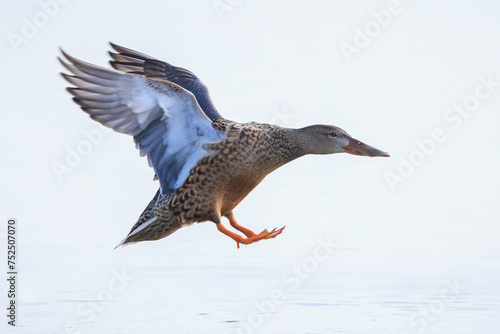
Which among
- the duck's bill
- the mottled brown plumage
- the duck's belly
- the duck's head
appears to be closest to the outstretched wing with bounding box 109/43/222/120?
the mottled brown plumage

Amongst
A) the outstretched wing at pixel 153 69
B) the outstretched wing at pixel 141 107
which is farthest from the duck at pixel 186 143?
the outstretched wing at pixel 153 69

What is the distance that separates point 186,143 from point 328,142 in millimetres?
1121

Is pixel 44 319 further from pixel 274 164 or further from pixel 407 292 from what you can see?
pixel 407 292

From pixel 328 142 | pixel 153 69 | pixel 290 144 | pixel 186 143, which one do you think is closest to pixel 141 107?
pixel 186 143

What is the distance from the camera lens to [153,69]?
29.8 feet

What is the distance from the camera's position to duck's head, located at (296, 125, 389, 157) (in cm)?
803

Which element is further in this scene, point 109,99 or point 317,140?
point 317,140

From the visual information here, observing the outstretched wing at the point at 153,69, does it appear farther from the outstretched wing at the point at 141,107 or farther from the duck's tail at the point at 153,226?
the duck's tail at the point at 153,226

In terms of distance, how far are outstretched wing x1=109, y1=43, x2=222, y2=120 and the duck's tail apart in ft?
4.34

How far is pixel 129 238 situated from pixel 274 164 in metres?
1.21

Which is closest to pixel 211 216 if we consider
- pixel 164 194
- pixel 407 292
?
pixel 164 194

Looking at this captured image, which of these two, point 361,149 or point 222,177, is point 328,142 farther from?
point 222,177

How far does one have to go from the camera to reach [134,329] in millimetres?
8984

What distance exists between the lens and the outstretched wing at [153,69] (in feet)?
29.3
